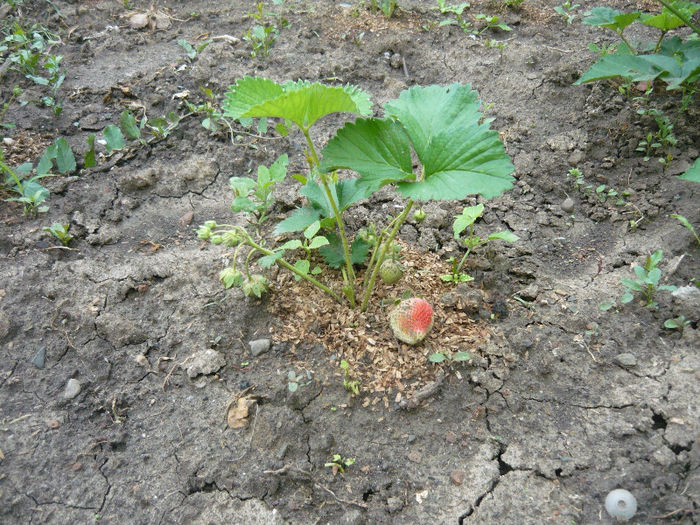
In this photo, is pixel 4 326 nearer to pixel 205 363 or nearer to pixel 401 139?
pixel 205 363

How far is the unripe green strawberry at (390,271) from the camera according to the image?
1.86 meters

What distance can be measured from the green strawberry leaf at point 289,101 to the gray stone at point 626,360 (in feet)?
3.93

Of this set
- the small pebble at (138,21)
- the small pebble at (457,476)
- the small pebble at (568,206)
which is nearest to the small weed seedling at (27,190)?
the small pebble at (138,21)

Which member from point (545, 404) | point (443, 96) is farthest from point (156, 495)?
point (443, 96)

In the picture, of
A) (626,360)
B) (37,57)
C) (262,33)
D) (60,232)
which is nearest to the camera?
(626,360)

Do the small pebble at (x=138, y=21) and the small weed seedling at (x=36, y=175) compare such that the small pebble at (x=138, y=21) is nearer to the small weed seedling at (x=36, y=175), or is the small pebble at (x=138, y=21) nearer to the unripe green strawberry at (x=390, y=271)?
the small weed seedling at (x=36, y=175)

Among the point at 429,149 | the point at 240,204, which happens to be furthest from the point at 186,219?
the point at 429,149

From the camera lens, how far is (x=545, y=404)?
1.65 meters

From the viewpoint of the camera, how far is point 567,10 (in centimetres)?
343

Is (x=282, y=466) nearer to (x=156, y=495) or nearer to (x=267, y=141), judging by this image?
(x=156, y=495)

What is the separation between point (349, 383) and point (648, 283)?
44.0 inches

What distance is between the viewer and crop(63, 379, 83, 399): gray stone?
67.0 inches

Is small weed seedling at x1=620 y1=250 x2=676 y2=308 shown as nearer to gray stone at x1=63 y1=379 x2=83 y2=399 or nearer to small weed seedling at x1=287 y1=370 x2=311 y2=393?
small weed seedling at x1=287 y1=370 x2=311 y2=393

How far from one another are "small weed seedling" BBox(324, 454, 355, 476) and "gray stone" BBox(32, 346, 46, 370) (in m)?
1.09
